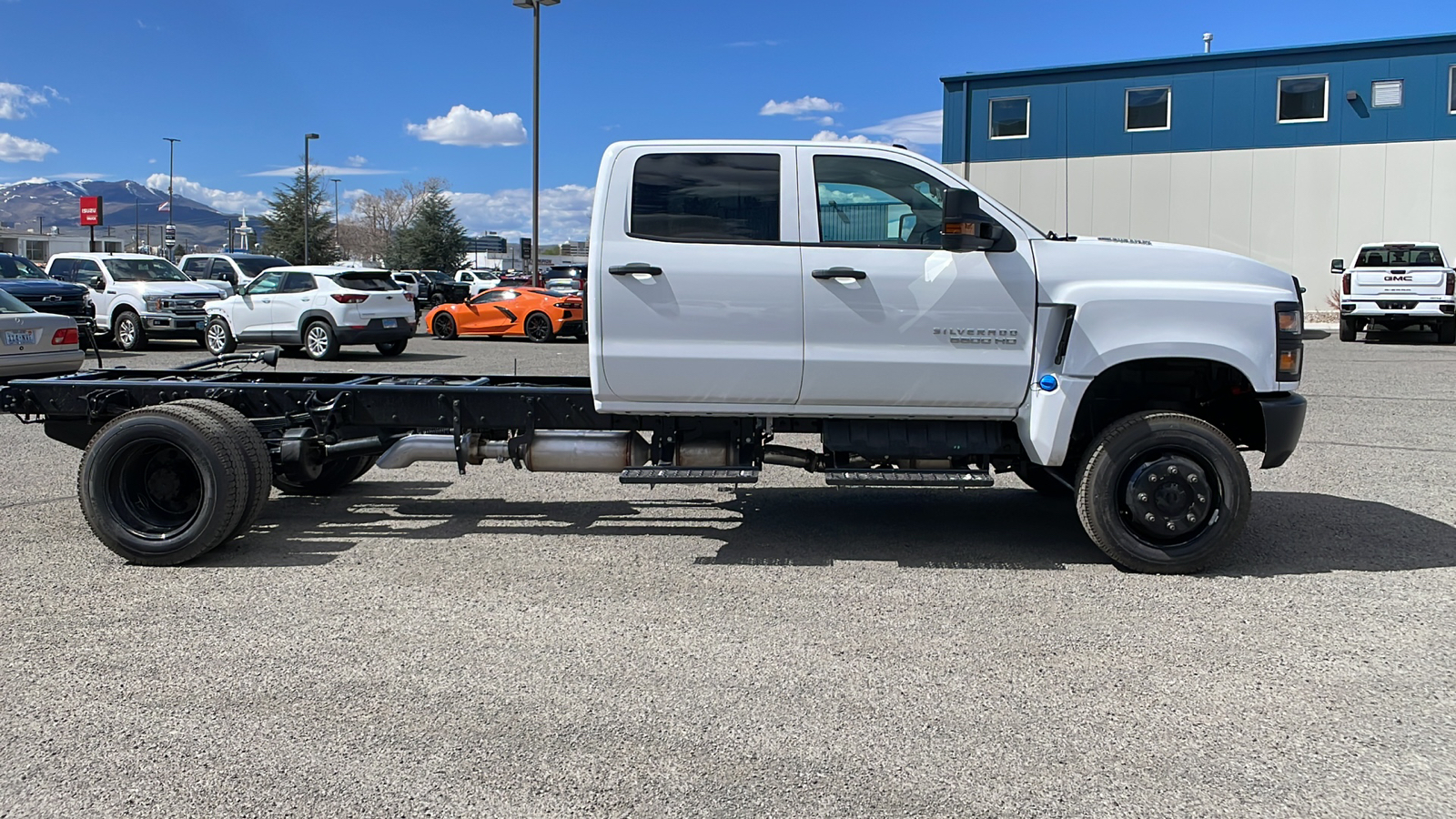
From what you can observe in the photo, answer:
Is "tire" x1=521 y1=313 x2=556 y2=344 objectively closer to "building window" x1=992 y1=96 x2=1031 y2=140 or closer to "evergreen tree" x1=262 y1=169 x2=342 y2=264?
"building window" x1=992 y1=96 x2=1031 y2=140

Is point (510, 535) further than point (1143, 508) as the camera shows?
Yes

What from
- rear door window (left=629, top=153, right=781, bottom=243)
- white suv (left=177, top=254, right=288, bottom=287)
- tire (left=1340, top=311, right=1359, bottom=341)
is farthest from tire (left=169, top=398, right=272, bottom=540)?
tire (left=1340, top=311, right=1359, bottom=341)

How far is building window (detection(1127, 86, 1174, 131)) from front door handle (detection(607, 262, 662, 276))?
29955mm

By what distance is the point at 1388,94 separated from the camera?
3092 centimetres

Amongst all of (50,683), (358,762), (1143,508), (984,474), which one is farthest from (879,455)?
(50,683)

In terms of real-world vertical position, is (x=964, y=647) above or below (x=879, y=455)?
below

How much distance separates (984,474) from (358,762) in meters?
3.64

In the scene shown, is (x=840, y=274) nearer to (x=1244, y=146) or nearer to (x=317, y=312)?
(x=317, y=312)

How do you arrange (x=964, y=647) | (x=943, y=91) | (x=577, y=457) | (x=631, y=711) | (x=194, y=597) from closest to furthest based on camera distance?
1. (x=631, y=711)
2. (x=964, y=647)
3. (x=194, y=597)
4. (x=577, y=457)
5. (x=943, y=91)

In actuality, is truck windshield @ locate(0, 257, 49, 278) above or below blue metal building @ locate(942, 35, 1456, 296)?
below

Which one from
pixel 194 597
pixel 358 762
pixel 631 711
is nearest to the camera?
pixel 358 762

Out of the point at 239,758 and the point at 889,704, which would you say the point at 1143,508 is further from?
the point at 239,758

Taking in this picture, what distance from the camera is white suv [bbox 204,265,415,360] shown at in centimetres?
1902

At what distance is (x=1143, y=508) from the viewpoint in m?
5.86
